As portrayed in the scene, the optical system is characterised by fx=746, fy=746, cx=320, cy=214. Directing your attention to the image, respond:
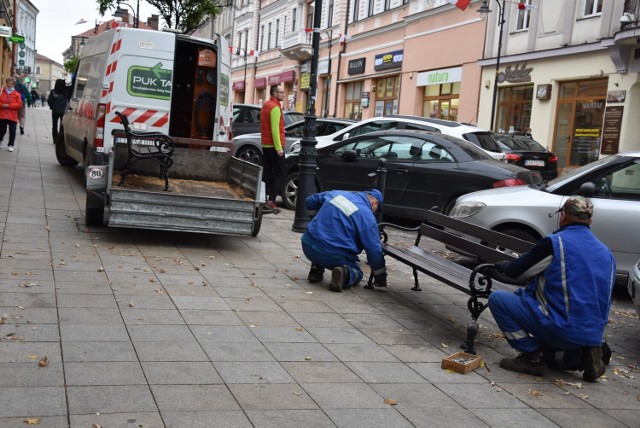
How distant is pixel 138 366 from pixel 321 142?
32.9ft

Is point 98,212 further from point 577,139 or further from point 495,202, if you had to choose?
point 577,139

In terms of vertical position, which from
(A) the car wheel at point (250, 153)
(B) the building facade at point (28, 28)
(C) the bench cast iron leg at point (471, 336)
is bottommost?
(C) the bench cast iron leg at point (471, 336)

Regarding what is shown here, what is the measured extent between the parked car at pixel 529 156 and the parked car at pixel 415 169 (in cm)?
477

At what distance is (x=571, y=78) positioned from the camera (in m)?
21.9

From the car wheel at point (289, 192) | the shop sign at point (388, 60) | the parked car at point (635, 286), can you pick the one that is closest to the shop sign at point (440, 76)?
the shop sign at point (388, 60)

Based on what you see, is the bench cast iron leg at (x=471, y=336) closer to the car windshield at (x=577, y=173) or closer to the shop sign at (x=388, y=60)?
the car windshield at (x=577, y=173)

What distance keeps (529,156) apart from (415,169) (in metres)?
5.99

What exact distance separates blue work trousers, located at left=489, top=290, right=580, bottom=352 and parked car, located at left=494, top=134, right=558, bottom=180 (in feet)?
35.9

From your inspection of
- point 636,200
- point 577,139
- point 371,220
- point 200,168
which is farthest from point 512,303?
point 577,139

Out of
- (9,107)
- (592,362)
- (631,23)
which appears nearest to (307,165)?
(592,362)

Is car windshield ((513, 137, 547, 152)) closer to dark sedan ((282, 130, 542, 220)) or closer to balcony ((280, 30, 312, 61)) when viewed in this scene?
dark sedan ((282, 130, 542, 220))

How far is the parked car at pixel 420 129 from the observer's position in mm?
13773

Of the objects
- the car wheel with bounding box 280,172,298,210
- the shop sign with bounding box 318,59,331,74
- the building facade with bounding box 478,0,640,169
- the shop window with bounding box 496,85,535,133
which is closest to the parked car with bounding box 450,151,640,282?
the car wheel with bounding box 280,172,298,210

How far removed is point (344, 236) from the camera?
271 inches
